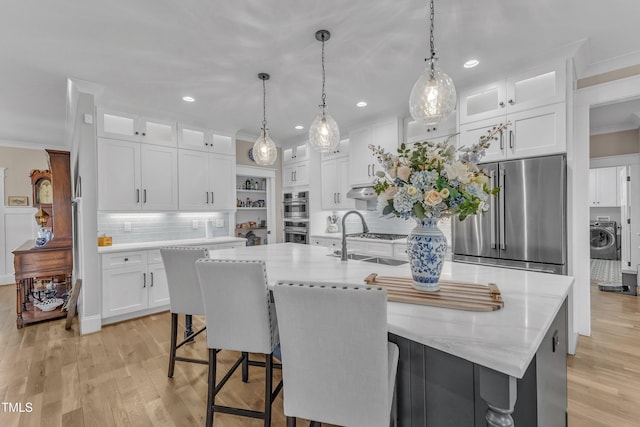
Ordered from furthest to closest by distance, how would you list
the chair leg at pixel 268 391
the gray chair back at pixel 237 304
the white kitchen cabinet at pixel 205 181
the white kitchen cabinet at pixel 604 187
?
the white kitchen cabinet at pixel 604 187 < the white kitchen cabinet at pixel 205 181 < the chair leg at pixel 268 391 < the gray chair back at pixel 237 304

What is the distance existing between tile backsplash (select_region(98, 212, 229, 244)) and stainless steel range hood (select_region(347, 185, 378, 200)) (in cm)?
217

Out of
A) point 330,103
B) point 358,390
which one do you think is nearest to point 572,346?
point 358,390

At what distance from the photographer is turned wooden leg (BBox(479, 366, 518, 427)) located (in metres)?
0.86

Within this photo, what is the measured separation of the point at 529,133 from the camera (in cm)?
281

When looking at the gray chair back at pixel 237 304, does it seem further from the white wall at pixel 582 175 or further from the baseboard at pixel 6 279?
the baseboard at pixel 6 279

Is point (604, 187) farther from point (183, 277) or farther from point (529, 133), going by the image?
point (183, 277)

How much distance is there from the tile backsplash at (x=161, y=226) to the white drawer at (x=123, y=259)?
63 centimetres

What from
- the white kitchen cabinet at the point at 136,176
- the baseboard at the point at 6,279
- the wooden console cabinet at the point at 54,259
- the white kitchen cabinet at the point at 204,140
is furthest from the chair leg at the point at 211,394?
the baseboard at the point at 6,279

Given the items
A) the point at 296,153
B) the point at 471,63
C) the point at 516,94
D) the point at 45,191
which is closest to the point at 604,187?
the point at 516,94

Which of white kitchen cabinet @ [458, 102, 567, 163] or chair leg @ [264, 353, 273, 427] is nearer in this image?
chair leg @ [264, 353, 273, 427]

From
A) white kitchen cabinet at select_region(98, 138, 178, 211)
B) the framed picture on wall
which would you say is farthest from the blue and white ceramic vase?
the framed picture on wall

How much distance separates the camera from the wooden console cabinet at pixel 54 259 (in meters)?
3.50

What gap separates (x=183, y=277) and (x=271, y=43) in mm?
1963

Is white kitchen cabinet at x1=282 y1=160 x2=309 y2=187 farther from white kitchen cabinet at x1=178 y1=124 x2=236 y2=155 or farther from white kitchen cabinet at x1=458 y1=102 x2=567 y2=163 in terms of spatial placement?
white kitchen cabinet at x1=458 y1=102 x2=567 y2=163
